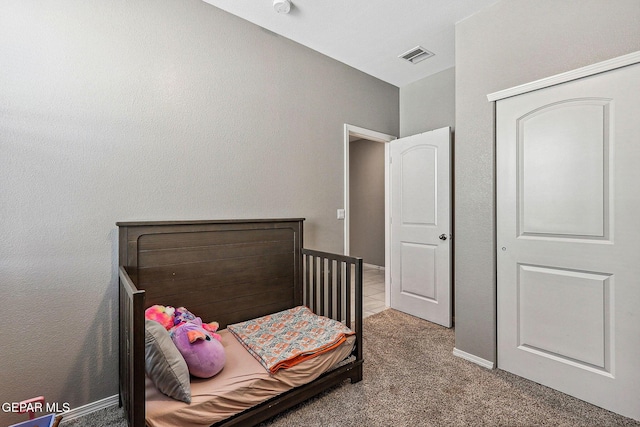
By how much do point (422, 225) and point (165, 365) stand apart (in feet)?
8.58

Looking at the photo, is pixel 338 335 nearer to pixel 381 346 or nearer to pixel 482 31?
pixel 381 346

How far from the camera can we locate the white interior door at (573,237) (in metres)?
1.66

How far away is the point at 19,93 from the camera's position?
1.58 metres

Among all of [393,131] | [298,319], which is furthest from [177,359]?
[393,131]

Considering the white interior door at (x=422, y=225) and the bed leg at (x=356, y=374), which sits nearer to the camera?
the bed leg at (x=356, y=374)

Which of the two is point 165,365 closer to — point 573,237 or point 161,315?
point 161,315

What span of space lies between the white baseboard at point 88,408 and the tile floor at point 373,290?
2.33m

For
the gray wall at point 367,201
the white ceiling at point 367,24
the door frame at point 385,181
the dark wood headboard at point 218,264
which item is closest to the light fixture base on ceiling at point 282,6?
the white ceiling at point 367,24

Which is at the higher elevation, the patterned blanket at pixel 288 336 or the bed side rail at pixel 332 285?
the bed side rail at pixel 332 285

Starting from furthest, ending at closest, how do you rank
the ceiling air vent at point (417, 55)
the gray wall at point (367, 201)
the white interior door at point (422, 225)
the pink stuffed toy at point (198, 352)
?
the gray wall at point (367, 201) < the white interior door at point (422, 225) < the ceiling air vent at point (417, 55) < the pink stuffed toy at point (198, 352)

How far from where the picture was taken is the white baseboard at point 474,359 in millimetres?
2201

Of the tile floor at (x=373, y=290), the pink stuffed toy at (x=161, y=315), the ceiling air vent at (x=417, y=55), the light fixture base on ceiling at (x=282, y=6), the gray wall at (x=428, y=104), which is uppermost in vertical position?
the ceiling air vent at (x=417, y=55)

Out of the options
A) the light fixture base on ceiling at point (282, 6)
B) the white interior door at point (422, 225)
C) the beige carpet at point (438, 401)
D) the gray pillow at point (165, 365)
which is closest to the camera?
the gray pillow at point (165, 365)

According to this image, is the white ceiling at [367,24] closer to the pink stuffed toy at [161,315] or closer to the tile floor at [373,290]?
the pink stuffed toy at [161,315]
